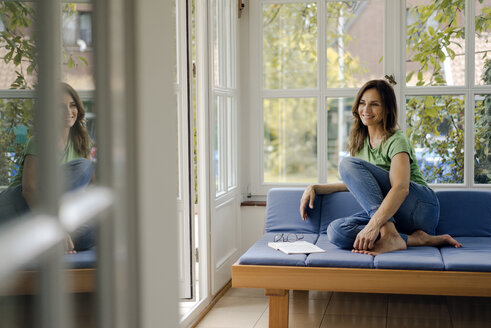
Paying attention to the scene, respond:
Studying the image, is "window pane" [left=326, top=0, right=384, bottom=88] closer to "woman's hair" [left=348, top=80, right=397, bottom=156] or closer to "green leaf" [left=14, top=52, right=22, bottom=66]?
"woman's hair" [left=348, top=80, right=397, bottom=156]

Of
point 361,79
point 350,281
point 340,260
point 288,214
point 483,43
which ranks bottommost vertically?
point 350,281

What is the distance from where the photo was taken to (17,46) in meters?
0.45

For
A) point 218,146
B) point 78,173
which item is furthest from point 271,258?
point 78,173

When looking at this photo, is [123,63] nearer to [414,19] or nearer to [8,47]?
[8,47]

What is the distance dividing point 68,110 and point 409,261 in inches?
120

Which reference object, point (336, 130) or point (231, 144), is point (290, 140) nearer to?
point (336, 130)

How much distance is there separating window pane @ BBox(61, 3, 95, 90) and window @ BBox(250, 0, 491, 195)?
447 centimetres

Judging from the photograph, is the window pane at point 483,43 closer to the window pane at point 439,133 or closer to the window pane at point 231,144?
the window pane at point 439,133

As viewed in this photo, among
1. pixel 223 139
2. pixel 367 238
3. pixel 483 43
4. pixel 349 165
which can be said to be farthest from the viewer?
pixel 483 43

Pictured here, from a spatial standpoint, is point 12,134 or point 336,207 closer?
point 12,134

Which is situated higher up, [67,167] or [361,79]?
[361,79]

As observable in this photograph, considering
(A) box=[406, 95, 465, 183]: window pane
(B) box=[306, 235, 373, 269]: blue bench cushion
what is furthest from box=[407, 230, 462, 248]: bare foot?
(A) box=[406, 95, 465, 183]: window pane

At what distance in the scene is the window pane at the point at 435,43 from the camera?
183 inches

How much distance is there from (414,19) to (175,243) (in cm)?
446
